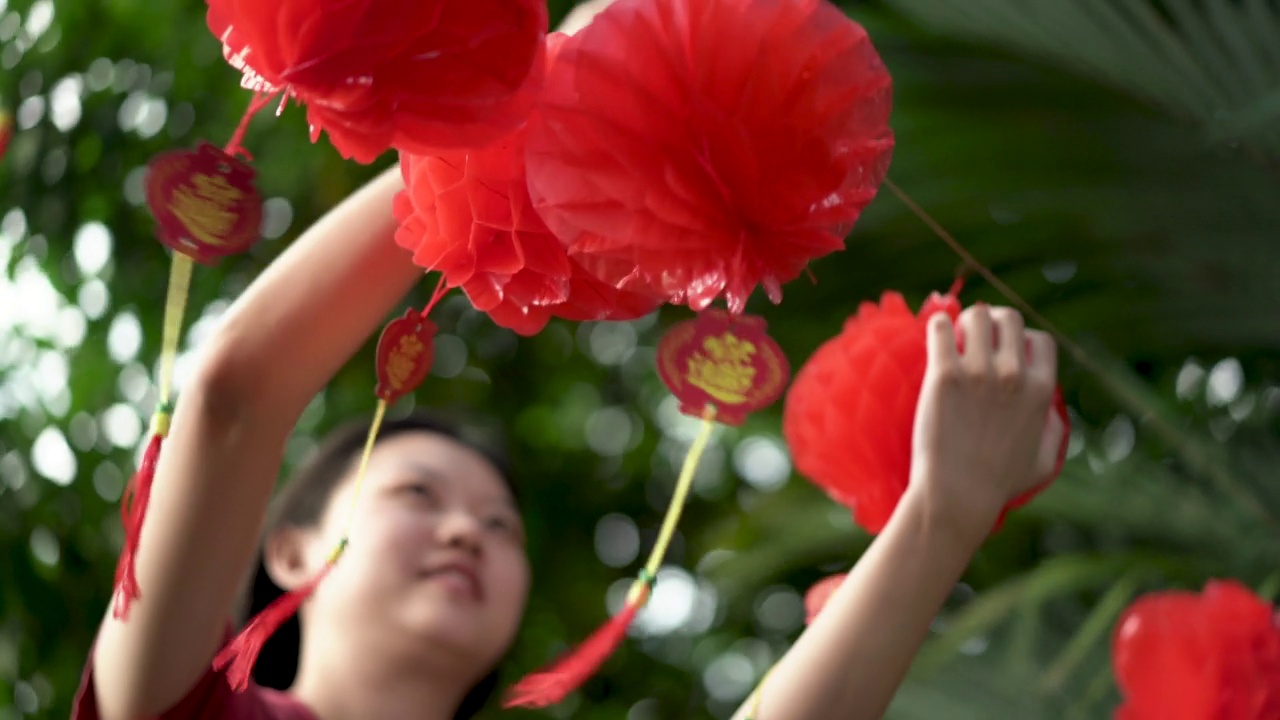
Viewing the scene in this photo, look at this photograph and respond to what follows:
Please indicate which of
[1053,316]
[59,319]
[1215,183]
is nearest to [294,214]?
[59,319]

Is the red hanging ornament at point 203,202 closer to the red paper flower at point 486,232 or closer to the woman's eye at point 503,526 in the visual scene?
the red paper flower at point 486,232

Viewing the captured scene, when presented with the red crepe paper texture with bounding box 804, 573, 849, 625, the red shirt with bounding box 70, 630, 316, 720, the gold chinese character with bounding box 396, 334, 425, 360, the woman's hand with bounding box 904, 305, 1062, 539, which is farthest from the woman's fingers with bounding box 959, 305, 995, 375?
the red shirt with bounding box 70, 630, 316, 720

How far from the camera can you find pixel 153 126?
1378 mm

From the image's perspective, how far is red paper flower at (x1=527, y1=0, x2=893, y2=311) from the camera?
348mm

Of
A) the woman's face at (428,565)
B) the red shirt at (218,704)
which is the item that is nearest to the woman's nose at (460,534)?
the woman's face at (428,565)

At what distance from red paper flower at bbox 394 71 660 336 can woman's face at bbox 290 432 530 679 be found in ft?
1.18

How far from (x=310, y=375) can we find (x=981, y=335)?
24 cm

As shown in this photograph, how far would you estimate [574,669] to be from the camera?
1.41 ft

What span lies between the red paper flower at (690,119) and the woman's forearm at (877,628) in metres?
0.16

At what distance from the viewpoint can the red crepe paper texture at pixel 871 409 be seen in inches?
19.9

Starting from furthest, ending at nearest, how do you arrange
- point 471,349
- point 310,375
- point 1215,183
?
point 471,349, point 1215,183, point 310,375

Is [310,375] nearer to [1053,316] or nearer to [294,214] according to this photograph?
[1053,316]

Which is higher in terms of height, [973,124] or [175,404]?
[175,404]

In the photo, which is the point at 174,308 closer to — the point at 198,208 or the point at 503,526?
the point at 198,208
